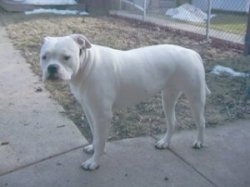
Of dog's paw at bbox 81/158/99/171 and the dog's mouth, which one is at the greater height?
the dog's mouth

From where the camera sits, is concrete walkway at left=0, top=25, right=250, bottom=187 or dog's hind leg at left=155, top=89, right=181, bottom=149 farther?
dog's hind leg at left=155, top=89, right=181, bottom=149

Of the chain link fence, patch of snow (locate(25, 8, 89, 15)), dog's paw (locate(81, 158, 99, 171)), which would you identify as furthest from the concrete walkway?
patch of snow (locate(25, 8, 89, 15))

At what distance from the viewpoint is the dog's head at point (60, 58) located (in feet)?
10.7

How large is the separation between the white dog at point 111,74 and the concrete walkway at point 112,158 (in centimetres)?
20

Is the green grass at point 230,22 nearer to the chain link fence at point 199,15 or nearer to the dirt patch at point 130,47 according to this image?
the chain link fence at point 199,15

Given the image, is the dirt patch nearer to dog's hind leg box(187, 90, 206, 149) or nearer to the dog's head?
dog's hind leg box(187, 90, 206, 149)

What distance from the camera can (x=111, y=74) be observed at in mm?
3639

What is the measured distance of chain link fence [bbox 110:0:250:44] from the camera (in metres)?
10.1

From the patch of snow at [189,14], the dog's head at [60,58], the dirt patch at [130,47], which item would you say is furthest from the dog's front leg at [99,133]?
the patch of snow at [189,14]

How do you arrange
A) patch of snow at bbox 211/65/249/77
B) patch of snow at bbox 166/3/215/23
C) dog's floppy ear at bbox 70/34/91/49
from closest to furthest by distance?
dog's floppy ear at bbox 70/34/91/49, patch of snow at bbox 211/65/249/77, patch of snow at bbox 166/3/215/23

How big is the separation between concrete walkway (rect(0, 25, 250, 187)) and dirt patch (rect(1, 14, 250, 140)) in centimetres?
22

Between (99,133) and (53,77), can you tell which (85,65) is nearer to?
(53,77)

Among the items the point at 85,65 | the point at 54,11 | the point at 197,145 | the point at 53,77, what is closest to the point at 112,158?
the point at 197,145

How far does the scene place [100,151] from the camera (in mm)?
3828
